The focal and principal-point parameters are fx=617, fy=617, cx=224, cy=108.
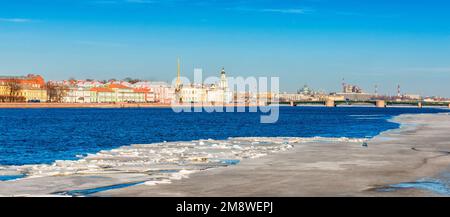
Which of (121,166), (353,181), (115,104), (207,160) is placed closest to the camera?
(353,181)

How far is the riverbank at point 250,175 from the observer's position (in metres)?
13.9

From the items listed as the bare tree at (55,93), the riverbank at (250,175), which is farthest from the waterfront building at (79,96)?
the riverbank at (250,175)

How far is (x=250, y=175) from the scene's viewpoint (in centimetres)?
1684

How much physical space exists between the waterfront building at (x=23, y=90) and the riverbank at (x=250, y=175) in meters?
151

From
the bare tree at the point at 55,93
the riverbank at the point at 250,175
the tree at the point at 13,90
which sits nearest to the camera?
the riverbank at the point at 250,175

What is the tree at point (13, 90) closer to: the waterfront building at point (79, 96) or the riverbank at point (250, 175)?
the waterfront building at point (79, 96)

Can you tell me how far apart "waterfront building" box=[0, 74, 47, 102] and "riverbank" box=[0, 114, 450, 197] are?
5944 inches

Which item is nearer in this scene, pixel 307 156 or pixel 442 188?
pixel 442 188

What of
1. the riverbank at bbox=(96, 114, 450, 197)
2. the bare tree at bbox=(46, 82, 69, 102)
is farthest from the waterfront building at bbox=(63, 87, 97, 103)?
the riverbank at bbox=(96, 114, 450, 197)
